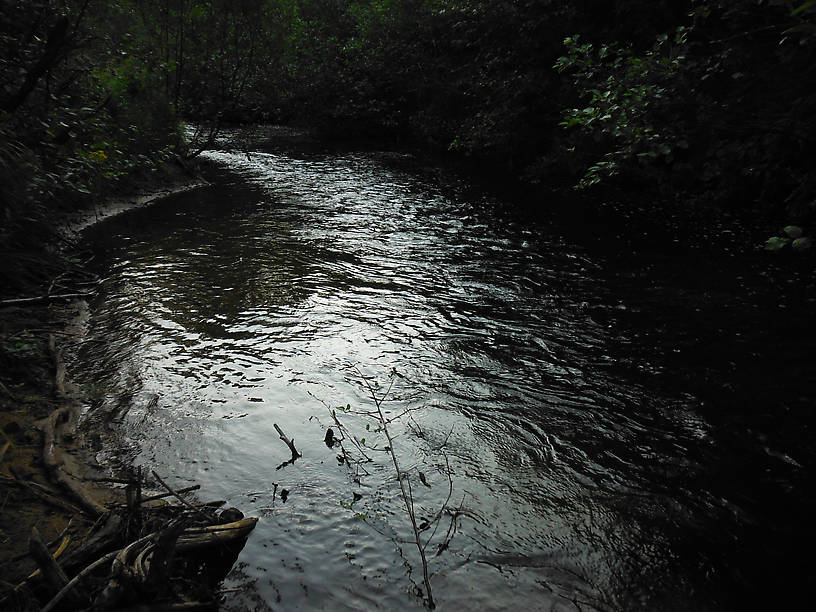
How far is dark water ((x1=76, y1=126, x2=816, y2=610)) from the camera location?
157 inches

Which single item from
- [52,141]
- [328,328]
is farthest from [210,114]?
[328,328]

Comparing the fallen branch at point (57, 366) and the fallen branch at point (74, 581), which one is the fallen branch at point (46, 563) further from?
the fallen branch at point (57, 366)

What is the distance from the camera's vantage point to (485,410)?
235 inches

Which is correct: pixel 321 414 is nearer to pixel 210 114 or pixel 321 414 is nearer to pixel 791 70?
pixel 791 70

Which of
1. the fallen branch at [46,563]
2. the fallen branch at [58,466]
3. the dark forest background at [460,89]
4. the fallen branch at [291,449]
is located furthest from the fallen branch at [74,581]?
the dark forest background at [460,89]

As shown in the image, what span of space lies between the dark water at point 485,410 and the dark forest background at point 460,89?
2.11 m

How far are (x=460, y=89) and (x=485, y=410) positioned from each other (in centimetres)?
2022

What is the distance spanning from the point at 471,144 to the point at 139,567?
19019 millimetres

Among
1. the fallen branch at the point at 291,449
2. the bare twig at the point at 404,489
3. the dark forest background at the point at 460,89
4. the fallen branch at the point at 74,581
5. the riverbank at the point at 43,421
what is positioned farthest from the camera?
the dark forest background at the point at 460,89

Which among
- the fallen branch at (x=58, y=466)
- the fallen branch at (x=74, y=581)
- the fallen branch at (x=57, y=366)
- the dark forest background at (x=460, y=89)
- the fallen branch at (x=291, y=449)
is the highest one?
the dark forest background at (x=460, y=89)

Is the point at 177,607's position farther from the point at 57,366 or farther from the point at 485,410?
the point at 57,366

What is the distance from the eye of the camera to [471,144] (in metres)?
20.0

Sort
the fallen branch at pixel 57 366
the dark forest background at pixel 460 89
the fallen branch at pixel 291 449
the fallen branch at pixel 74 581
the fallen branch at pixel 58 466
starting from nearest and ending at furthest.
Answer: the fallen branch at pixel 74 581, the fallen branch at pixel 58 466, the fallen branch at pixel 291 449, the fallen branch at pixel 57 366, the dark forest background at pixel 460 89

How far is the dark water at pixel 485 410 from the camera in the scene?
3.99 meters
